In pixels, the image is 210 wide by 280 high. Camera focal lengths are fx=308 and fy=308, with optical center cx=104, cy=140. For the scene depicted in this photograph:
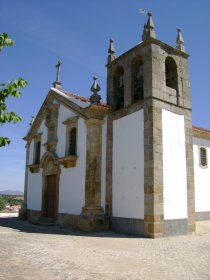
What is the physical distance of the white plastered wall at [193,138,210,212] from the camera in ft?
51.5

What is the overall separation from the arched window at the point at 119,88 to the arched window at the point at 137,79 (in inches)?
41.7

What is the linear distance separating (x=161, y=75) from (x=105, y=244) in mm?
6860

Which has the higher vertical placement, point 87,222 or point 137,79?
point 137,79

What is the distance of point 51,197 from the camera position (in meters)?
16.2

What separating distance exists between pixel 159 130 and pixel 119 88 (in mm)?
3857

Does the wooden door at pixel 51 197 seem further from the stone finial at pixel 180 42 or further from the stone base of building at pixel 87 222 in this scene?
the stone finial at pixel 180 42

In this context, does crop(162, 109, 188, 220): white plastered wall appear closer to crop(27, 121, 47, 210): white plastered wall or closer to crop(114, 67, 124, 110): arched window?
crop(114, 67, 124, 110): arched window

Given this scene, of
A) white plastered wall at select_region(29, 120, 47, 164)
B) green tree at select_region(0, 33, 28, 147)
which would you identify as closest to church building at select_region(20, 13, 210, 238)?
white plastered wall at select_region(29, 120, 47, 164)

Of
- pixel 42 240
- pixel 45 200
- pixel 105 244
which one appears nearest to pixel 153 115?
pixel 105 244

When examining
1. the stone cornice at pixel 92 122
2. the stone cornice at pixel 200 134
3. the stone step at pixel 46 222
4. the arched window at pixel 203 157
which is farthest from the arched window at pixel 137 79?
the stone step at pixel 46 222

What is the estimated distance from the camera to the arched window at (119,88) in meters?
14.2

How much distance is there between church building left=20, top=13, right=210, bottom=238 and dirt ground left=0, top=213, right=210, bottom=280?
141 centimetres

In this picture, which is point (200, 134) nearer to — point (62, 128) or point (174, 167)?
point (174, 167)

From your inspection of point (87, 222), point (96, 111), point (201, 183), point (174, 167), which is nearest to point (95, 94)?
point (96, 111)
